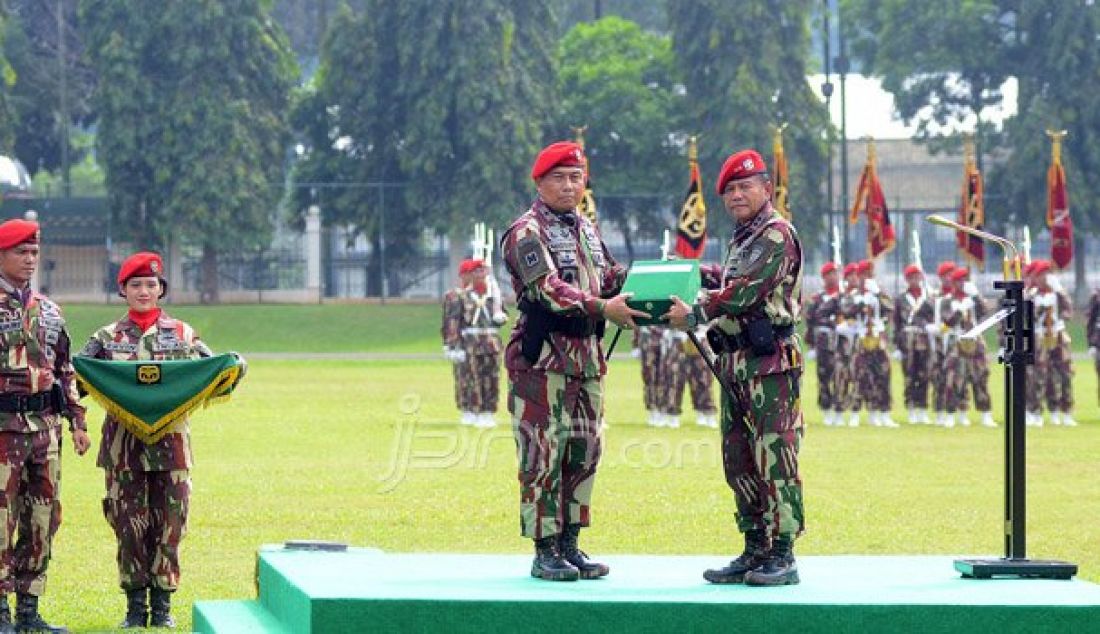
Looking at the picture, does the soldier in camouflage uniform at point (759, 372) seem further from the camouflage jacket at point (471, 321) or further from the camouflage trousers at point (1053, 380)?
the camouflage trousers at point (1053, 380)

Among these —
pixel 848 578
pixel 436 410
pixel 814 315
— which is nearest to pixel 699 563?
pixel 848 578

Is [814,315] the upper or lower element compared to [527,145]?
lower

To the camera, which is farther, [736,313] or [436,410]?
[436,410]

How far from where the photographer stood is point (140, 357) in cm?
1200

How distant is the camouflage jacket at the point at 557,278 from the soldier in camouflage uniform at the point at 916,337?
19402mm

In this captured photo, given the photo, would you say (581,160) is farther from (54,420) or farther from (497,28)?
(497,28)

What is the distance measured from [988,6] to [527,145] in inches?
469

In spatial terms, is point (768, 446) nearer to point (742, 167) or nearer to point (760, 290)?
point (760, 290)

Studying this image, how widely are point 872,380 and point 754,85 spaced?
31.1m

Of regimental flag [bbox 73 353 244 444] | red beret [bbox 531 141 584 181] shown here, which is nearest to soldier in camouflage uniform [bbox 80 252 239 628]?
regimental flag [bbox 73 353 244 444]

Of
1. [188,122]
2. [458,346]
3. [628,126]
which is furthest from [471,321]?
[628,126]

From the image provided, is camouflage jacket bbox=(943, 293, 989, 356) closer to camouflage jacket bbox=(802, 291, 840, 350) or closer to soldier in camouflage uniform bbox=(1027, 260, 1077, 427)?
soldier in camouflage uniform bbox=(1027, 260, 1077, 427)

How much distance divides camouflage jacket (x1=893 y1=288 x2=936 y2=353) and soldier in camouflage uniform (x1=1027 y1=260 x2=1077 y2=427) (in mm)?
1301

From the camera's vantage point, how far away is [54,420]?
11.5m
